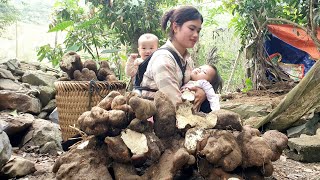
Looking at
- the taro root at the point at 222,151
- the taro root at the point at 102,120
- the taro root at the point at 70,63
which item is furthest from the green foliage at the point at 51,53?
the taro root at the point at 222,151

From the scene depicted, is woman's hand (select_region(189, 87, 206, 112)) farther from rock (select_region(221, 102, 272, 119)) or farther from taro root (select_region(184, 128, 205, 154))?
rock (select_region(221, 102, 272, 119))

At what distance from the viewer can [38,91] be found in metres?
4.30

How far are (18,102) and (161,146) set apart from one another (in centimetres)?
256

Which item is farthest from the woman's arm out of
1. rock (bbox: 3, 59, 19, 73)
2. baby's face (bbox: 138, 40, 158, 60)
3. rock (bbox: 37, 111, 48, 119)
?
rock (bbox: 3, 59, 19, 73)

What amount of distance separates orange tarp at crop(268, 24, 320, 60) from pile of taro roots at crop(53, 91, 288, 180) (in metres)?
4.23

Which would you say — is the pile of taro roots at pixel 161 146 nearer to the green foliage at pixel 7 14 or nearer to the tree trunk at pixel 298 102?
the tree trunk at pixel 298 102

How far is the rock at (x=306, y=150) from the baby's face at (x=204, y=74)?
0.91 m

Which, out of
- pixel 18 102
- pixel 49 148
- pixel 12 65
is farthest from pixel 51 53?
pixel 49 148

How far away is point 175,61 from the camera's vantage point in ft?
7.59

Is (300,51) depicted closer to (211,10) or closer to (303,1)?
(303,1)

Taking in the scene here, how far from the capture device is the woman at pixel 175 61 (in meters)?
2.17

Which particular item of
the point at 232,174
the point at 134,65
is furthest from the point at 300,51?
the point at 232,174

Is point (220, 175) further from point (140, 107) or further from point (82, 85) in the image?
point (82, 85)

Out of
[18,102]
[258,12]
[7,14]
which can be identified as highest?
[258,12]
